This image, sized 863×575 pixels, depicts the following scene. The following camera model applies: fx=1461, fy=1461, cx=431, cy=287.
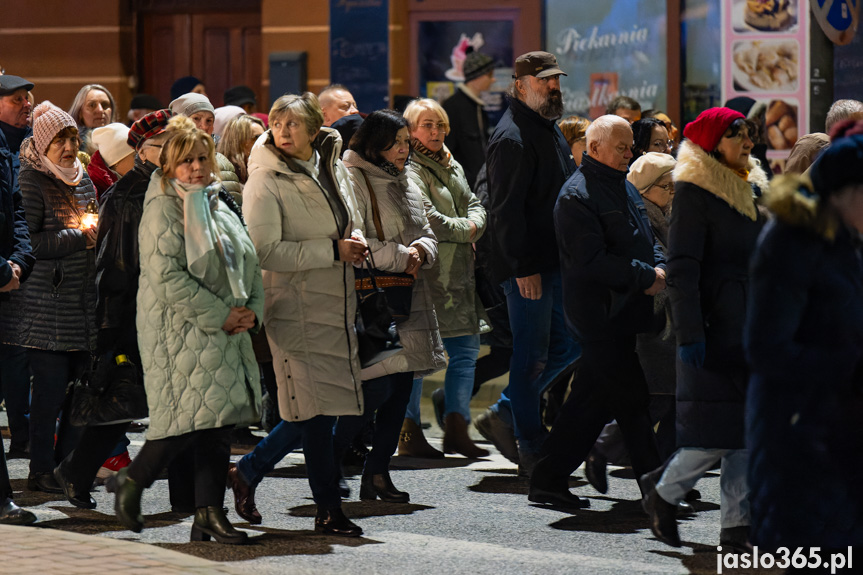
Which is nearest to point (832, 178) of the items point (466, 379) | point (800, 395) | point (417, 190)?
point (800, 395)

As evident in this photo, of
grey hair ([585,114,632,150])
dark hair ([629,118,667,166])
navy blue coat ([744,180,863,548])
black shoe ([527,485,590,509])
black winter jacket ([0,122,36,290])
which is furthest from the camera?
dark hair ([629,118,667,166])

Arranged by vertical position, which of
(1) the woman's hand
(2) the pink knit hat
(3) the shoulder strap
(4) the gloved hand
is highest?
(2) the pink knit hat

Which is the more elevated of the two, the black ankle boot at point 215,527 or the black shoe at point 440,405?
the black shoe at point 440,405

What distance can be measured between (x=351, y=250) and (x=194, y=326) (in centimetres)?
82

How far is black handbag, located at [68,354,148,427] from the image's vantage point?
22.8 ft

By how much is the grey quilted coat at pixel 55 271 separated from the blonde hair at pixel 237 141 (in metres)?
0.93

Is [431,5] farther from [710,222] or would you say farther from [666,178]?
[710,222]

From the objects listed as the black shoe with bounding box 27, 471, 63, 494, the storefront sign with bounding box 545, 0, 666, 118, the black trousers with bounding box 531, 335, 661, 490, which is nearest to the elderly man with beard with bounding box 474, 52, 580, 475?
the black trousers with bounding box 531, 335, 661, 490

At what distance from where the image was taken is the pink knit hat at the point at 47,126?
25.4ft

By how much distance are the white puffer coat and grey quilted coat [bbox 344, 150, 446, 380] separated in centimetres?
55

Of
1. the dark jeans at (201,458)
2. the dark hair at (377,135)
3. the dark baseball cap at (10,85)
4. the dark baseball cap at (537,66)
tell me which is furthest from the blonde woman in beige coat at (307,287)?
the dark baseball cap at (10,85)

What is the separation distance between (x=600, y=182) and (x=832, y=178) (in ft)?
8.49

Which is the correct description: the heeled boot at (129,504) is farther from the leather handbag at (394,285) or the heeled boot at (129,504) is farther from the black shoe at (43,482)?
the leather handbag at (394,285)

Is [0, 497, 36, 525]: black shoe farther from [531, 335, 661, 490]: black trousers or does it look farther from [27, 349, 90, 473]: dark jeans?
[531, 335, 661, 490]: black trousers
